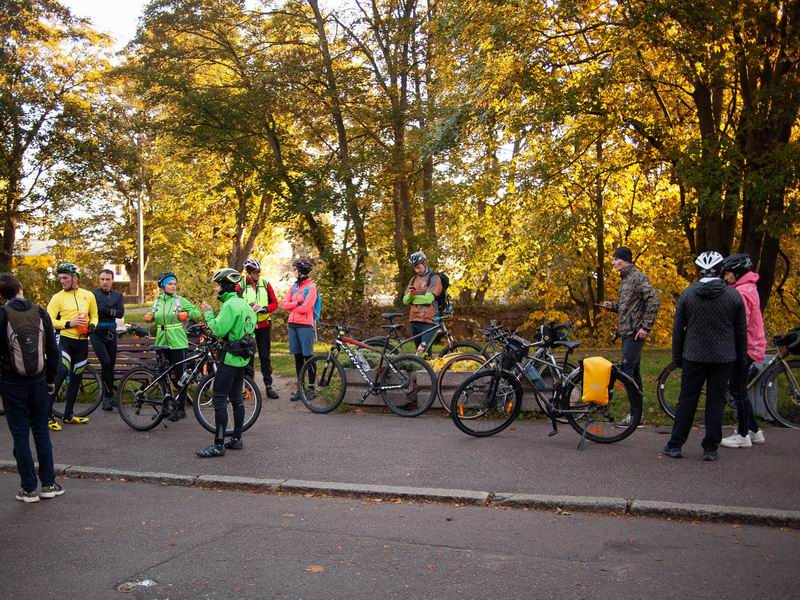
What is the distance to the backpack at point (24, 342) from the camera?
6582 mm

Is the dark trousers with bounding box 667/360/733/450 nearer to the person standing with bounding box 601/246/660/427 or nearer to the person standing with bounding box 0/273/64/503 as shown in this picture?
the person standing with bounding box 601/246/660/427

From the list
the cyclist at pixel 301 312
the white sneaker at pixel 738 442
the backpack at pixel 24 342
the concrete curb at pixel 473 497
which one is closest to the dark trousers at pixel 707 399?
the white sneaker at pixel 738 442

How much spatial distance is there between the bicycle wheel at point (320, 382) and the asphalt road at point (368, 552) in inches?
147

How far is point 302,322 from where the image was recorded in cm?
1080

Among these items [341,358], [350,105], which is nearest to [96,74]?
[350,105]

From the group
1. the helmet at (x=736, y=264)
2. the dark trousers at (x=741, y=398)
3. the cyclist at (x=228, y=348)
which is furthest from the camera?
the cyclist at (x=228, y=348)

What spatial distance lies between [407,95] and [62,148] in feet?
39.6

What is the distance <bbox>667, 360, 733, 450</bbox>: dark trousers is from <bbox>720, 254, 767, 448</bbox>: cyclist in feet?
1.03

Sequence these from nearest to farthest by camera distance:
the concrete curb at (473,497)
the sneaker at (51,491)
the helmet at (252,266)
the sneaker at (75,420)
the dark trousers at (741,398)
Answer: the concrete curb at (473,497)
the sneaker at (51,491)
the dark trousers at (741,398)
the sneaker at (75,420)
the helmet at (252,266)

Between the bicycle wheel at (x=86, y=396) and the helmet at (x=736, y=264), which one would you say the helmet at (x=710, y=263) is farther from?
the bicycle wheel at (x=86, y=396)

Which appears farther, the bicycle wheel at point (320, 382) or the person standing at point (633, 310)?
the bicycle wheel at point (320, 382)

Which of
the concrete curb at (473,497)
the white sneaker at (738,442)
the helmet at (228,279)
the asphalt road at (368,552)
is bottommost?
the asphalt road at (368,552)

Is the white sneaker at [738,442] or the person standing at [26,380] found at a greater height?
the person standing at [26,380]

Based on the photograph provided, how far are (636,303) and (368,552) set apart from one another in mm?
4791
